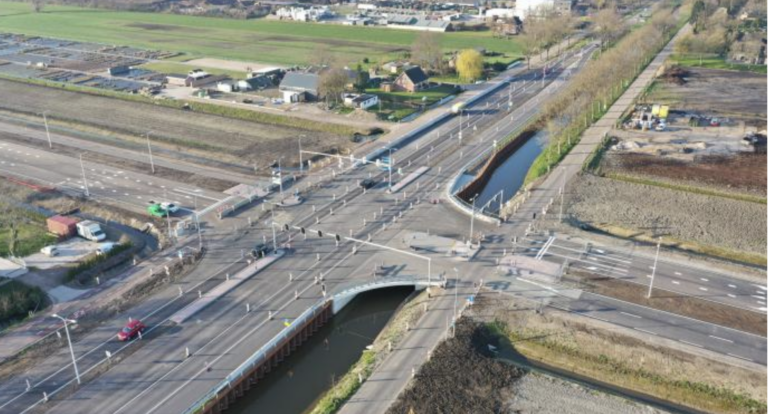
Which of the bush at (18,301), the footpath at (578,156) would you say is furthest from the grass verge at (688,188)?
the bush at (18,301)

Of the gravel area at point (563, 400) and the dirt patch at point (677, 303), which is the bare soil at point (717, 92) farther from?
the gravel area at point (563, 400)

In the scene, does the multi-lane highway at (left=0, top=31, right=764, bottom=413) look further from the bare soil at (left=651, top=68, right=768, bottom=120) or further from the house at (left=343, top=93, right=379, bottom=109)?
the bare soil at (left=651, top=68, right=768, bottom=120)

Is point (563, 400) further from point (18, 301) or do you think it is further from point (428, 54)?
point (428, 54)

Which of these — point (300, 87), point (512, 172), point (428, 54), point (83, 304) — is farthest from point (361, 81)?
point (83, 304)

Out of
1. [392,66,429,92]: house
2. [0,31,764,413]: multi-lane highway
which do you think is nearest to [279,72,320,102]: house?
[392,66,429,92]: house

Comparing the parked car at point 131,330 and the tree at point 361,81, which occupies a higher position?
the tree at point 361,81
